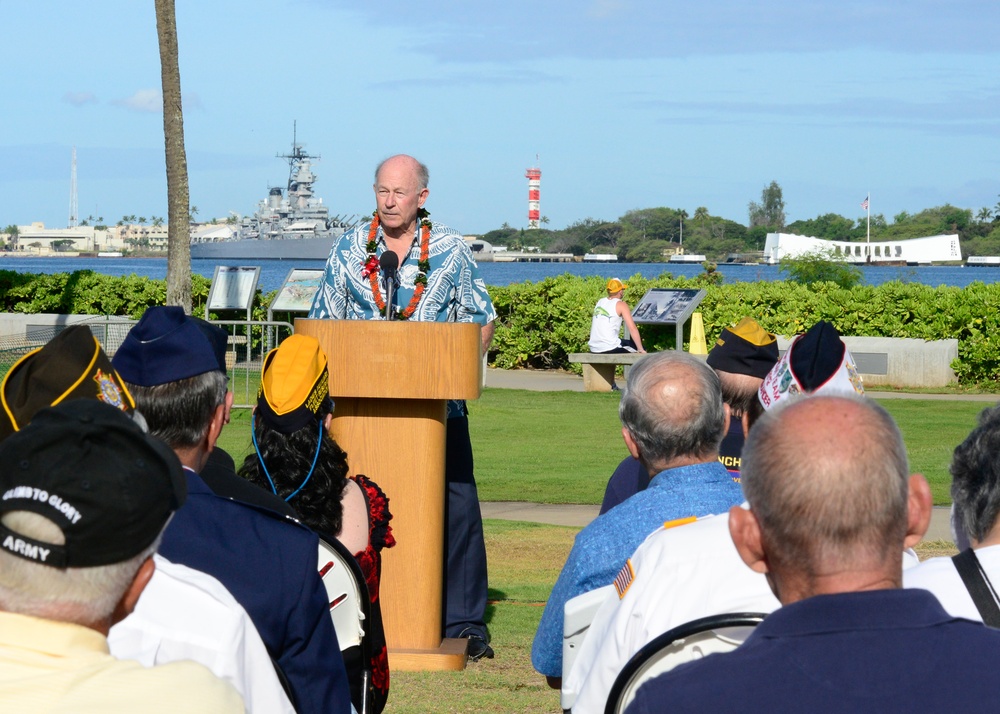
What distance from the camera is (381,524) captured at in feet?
13.4

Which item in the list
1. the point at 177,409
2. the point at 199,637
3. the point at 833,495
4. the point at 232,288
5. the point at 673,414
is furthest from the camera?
the point at 232,288

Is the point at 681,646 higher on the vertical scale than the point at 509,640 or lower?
higher

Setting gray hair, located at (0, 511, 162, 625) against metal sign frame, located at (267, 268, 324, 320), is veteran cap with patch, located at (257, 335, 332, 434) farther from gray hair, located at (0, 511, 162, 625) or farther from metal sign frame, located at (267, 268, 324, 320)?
metal sign frame, located at (267, 268, 324, 320)

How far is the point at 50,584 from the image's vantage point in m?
1.70

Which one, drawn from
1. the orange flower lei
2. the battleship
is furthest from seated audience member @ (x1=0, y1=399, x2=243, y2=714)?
the battleship

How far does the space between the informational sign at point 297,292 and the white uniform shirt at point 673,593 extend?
16.7 meters

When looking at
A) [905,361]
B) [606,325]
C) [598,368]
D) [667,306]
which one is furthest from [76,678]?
[667,306]

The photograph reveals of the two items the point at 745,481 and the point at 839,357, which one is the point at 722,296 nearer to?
the point at 839,357

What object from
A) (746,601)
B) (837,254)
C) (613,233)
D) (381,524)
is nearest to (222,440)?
(381,524)

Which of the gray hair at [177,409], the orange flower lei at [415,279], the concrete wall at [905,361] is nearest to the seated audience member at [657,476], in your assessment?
the gray hair at [177,409]

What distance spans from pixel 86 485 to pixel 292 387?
6.59 ft

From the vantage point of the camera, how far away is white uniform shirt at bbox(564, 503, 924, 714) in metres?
2.53

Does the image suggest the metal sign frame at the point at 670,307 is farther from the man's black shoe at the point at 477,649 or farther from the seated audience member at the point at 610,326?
the man's black shoe at the point at 477,649

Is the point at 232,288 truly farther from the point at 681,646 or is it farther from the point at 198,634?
the point at 681,646
